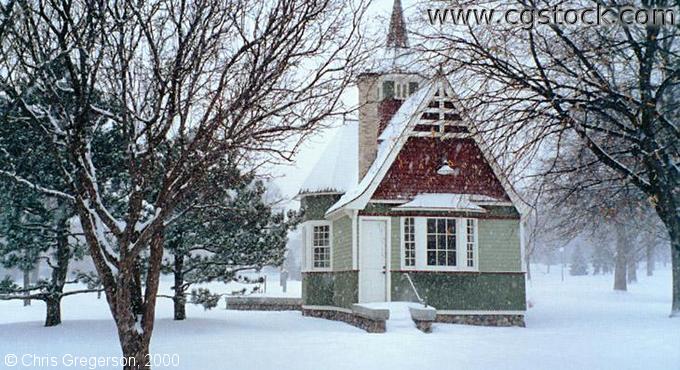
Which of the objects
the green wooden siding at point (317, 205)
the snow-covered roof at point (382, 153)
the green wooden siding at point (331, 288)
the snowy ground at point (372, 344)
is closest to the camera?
the snowy ground at point (372, 344)

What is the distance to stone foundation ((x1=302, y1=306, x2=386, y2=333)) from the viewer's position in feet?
50.4

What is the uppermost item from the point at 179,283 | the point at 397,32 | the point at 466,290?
the point at 397,32

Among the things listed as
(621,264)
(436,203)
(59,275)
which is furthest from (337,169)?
(621,264)

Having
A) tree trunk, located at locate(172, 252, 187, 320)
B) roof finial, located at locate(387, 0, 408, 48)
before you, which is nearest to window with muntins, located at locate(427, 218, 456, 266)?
tree trunk, located at locate(172, 252, 187, 320)

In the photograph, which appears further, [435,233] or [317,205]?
[317,205]

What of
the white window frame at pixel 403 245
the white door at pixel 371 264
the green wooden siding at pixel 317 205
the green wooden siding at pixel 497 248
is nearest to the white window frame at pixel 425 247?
the white window frame at pixel 403 245

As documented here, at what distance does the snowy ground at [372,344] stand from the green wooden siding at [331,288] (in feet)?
3.73

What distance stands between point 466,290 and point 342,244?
3891 millimetres

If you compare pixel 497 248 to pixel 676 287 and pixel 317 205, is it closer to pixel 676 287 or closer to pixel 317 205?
pixel 317 205

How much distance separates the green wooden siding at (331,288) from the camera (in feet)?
60.5

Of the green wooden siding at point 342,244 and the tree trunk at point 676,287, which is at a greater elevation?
the green wooden siding at point 342,244

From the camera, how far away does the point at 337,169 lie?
2150cm

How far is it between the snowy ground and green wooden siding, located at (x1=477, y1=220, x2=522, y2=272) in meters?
1.83

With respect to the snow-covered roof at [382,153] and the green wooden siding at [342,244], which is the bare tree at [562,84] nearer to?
the snow-covered roof at [382,153]
